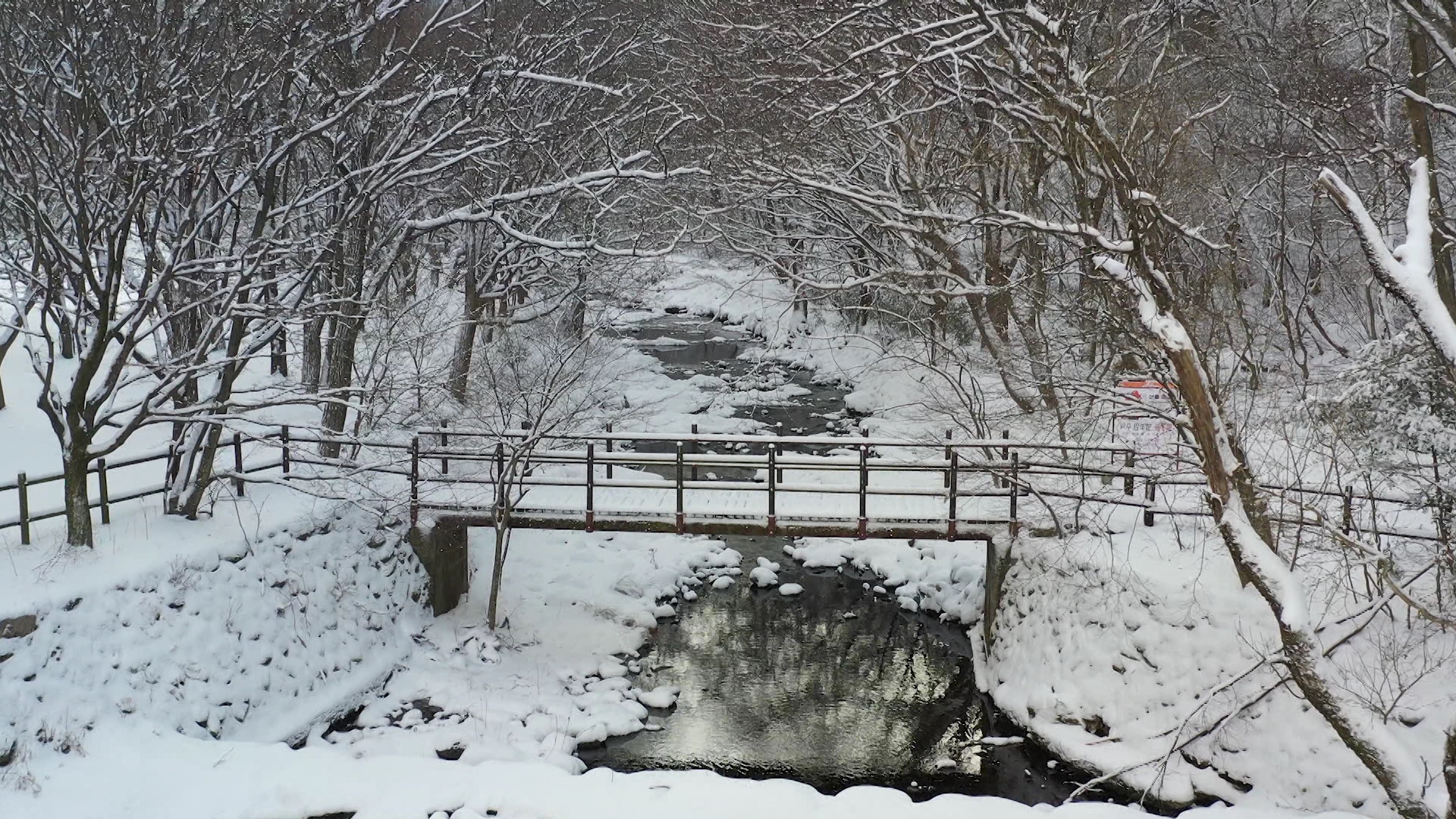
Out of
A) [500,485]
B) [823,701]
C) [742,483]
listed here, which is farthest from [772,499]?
[500,485]

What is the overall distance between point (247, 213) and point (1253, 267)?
26306 millimetres

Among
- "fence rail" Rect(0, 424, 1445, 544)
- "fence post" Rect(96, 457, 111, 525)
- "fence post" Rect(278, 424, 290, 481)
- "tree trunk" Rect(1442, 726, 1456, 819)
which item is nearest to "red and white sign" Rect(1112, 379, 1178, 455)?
"fence rail" Rect(0, 424, 1445, 544)

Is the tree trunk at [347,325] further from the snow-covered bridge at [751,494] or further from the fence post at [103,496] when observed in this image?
the fence post at [103,496]

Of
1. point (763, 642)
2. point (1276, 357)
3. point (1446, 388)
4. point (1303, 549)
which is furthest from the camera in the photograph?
point (1276, 357)

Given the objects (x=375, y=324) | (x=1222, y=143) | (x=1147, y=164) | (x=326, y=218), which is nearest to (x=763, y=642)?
(x=1147, y=164)

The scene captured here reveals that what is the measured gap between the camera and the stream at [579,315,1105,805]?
11.3 metres

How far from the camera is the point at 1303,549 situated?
11703 millimetres

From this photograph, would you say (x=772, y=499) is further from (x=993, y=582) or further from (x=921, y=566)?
(x=921, y=566)

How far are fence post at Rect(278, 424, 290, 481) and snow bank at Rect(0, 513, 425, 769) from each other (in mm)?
1087

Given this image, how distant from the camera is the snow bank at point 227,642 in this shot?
31.4ft

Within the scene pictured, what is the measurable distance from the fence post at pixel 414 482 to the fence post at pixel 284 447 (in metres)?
1.62

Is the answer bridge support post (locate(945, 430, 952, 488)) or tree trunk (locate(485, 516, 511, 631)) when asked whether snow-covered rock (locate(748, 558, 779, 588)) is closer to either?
bridge support post (locate(945, 430, 952, 488))

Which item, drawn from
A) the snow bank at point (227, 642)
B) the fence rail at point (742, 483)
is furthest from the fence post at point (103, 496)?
the snow bank at point (227, 642)

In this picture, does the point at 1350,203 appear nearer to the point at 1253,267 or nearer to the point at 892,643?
the point at 892,643
